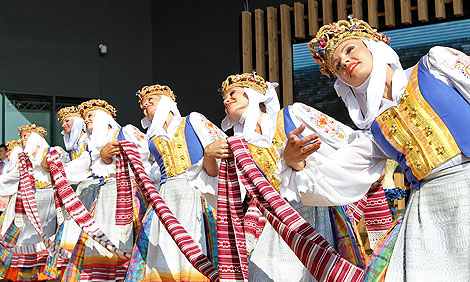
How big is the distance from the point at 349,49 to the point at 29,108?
6.73m

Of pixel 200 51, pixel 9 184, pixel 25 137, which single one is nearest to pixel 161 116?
pixel 9 184

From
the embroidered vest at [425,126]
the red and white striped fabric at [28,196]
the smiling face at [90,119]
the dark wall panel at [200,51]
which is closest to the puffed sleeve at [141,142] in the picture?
the smiling face at [90,119]

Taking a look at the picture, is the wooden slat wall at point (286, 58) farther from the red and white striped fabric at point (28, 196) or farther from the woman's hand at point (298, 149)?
the woman's hand at point (298, 149)

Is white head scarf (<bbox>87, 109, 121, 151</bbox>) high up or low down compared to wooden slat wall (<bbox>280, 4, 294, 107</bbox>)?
down

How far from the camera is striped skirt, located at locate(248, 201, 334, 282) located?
2.72m

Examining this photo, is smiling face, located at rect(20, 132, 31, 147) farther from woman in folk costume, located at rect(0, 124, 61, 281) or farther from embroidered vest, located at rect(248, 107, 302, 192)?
embroidered vest, located at rect(248, 107, 302, 192)

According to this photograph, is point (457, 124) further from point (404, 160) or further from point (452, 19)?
point (452, 19)

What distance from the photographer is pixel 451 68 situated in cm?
202

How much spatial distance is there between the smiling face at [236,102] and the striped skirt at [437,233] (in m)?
1.56

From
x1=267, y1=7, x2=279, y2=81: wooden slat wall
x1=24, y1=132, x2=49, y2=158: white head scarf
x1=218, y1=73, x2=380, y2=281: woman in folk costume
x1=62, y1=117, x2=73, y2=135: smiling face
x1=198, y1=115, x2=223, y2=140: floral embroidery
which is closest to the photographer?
x1=218, y1=73, x2=380, y2=281: woman in folk costume

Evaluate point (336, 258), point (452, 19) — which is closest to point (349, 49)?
point (336, 258)

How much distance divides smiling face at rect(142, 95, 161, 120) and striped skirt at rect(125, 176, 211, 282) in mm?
539

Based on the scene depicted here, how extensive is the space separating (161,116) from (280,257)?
1525 mm

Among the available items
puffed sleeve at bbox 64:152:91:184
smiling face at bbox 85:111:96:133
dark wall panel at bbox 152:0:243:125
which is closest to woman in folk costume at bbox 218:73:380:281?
puffed sleeve at bbox 64:152:91:184
